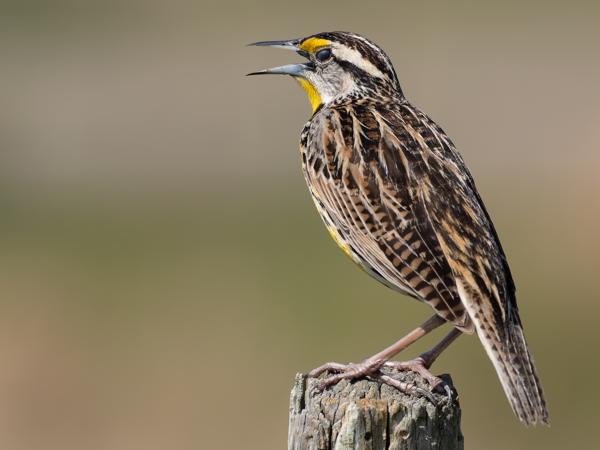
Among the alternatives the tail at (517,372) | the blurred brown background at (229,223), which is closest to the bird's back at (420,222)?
the tail at (517,372)

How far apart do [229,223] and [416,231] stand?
28.4 ft

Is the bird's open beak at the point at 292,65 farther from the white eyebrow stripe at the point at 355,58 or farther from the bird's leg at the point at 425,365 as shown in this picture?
the bird's leg at the point at 425,365

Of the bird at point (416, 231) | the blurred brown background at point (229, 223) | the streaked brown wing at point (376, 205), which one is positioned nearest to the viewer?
the bird at point (416, 231)

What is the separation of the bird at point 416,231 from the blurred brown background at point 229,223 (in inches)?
134

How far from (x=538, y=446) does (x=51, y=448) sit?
2.87 m

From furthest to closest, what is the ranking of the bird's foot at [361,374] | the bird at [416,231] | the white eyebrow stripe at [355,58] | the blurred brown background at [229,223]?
the blurred brown background at [229,223]
the white eyebrow stripe at [355,58]
the bird at [416,231]
the bird's foot at [361,374]

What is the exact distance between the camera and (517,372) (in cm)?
406

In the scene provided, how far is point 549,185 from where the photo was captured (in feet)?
43.3

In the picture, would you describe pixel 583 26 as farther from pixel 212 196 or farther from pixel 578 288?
pixel 578 288

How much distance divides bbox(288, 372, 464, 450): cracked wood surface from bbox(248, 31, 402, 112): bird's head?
163 cm

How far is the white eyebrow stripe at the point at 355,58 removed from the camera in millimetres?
5234

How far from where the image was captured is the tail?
4.00 metres

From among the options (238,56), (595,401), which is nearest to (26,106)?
(238,56)

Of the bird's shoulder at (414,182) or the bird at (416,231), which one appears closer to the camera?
the bird at (416,231)
